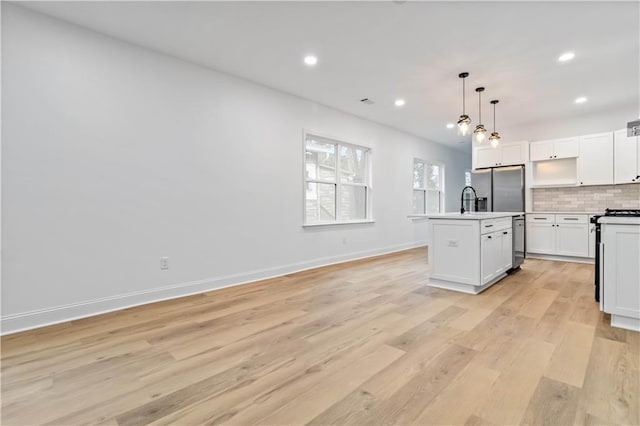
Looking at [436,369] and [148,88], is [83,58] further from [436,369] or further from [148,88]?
[436,369]

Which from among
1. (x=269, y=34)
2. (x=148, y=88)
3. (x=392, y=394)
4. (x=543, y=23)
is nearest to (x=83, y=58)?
(x=148, y=88)

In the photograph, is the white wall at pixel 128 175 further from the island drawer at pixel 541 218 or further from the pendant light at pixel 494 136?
the island drawer at pixel 541 218

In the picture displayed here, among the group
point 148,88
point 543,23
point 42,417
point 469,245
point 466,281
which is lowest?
point 42,417

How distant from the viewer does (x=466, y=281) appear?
356 centimetres

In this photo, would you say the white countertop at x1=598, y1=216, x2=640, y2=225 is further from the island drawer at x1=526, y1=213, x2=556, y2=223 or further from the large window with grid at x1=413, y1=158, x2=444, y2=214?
the large window with grid at x1=413, y1=158, x2=444, y2=214

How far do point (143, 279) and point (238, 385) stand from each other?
80.9 inches

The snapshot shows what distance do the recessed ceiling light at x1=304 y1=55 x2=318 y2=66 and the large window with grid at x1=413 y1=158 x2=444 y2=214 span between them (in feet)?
15.0

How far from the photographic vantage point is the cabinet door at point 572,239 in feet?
17.3

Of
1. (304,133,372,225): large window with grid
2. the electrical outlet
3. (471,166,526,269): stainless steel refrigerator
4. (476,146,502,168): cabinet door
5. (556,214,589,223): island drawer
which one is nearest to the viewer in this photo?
the electrical outlet

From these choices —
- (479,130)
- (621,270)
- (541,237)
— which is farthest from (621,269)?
(541,237)

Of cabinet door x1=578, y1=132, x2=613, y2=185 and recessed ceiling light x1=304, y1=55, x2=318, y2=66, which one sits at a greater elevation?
recessed ceiling light x1=304, y1=55, x2=318, y2=66

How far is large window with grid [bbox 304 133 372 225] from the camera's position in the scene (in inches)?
204

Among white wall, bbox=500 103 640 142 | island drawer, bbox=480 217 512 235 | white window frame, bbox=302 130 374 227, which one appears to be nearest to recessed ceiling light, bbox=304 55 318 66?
white window frame, bbox=302 130 374 227

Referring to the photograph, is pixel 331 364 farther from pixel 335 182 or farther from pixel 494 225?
pixel 335 182
